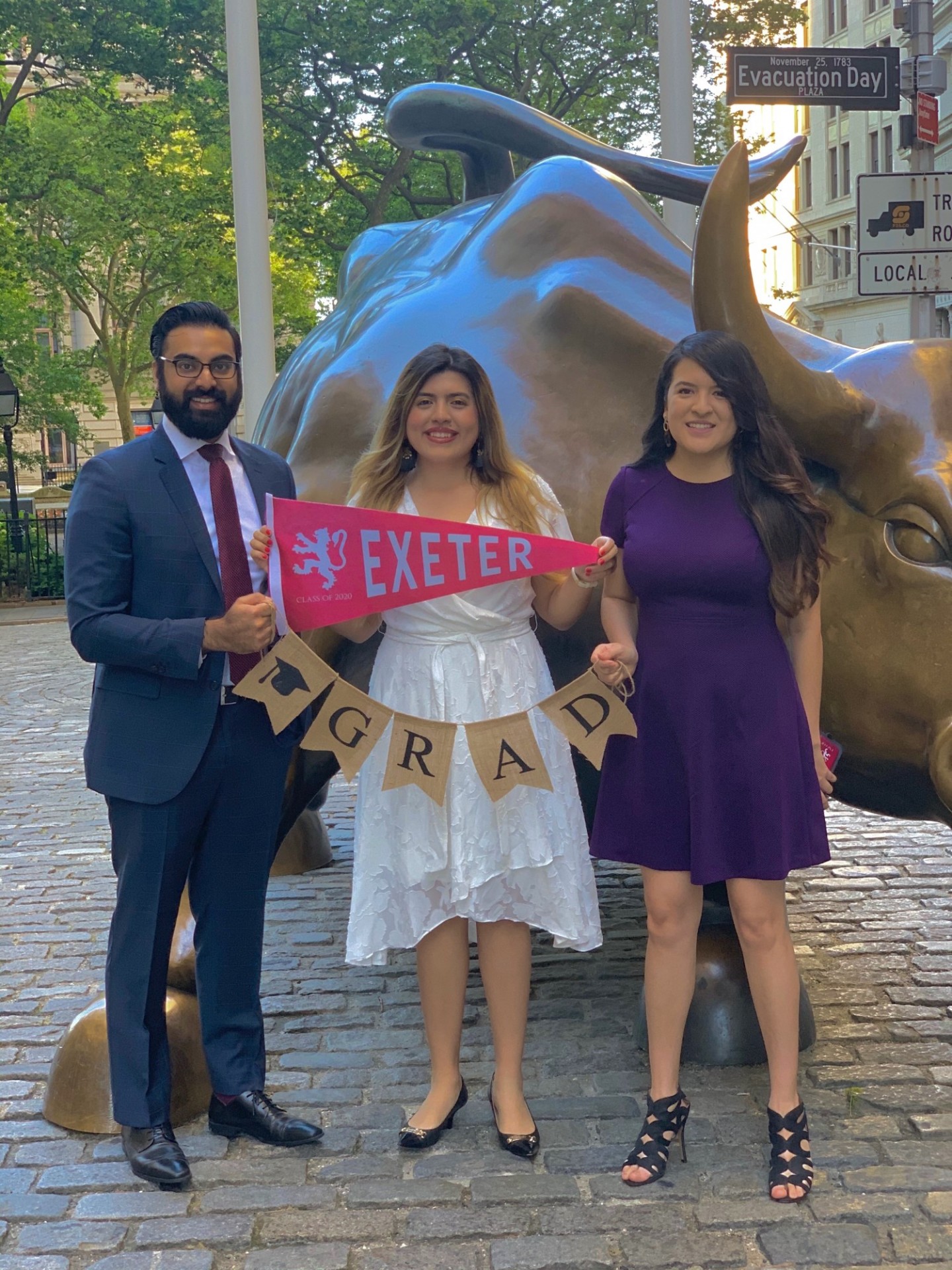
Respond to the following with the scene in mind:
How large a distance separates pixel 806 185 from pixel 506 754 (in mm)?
57724

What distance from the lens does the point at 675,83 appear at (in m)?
8.58

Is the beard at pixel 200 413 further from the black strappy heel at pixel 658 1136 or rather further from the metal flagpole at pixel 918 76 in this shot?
the metal flagpole at pixel 918 76

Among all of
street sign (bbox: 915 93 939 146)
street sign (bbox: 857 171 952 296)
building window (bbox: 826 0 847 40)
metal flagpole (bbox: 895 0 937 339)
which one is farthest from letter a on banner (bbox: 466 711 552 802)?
building window (bbox: 826 0 847 40)

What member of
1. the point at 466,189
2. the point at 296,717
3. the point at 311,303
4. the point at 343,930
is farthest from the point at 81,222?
the point at 296,717

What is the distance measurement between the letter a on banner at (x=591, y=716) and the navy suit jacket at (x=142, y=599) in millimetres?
780

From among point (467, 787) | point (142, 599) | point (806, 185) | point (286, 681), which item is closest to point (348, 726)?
point (286, 681)

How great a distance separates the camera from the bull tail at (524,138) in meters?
4.99

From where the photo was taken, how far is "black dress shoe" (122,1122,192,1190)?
3.09 m

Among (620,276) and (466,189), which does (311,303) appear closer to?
(466,189)

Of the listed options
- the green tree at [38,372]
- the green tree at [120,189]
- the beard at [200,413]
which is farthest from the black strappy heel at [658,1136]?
the green tree at [38,372]

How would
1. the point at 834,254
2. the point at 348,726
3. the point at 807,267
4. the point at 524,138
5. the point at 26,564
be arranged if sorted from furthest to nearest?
the point at 807,267
the point at 834,254
the point at 26,564
the point at 524,138
the point at 348,726

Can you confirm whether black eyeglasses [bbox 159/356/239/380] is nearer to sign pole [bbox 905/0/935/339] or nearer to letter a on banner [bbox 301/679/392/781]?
letter a on banner [bbox 301/679/392/781]

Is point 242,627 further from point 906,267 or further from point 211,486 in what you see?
point 906,267

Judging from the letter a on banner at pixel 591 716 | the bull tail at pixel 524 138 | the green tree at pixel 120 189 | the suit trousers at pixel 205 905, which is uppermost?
the green tree at pixel 120 189
